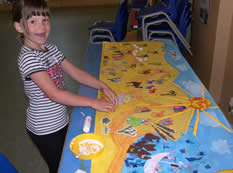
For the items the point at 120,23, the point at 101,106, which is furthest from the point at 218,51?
the point at 101,106

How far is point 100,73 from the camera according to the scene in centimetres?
147

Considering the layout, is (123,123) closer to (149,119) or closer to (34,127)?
(149,119)

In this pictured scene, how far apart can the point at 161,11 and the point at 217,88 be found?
0.94 m

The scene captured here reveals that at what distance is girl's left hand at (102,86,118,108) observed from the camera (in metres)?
1.15

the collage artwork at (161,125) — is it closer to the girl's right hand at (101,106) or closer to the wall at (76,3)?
the girl's right hand at (101,106)

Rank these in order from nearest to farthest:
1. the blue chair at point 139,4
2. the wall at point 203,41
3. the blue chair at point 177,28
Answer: the wall at point 203,41 < the blue chair at point 177,28 < the blue chair at point 139,4

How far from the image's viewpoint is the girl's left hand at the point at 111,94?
1.15 meters

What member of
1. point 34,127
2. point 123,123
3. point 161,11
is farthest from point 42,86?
point 161,11

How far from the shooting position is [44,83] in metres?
0.98

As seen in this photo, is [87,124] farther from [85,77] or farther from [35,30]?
[35,30]

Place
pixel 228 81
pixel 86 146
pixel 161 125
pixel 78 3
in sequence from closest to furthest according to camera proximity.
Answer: pixel 86 146, pixel 161 125, pixel 228 81, pixel 78 3

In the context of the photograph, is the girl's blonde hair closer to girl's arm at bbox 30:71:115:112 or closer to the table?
girl's arm at bbox 30:71:115:112

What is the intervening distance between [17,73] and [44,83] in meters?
2.62

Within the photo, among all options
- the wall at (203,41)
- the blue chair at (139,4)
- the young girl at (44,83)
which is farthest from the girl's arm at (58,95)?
the blue chair at (139,4)
